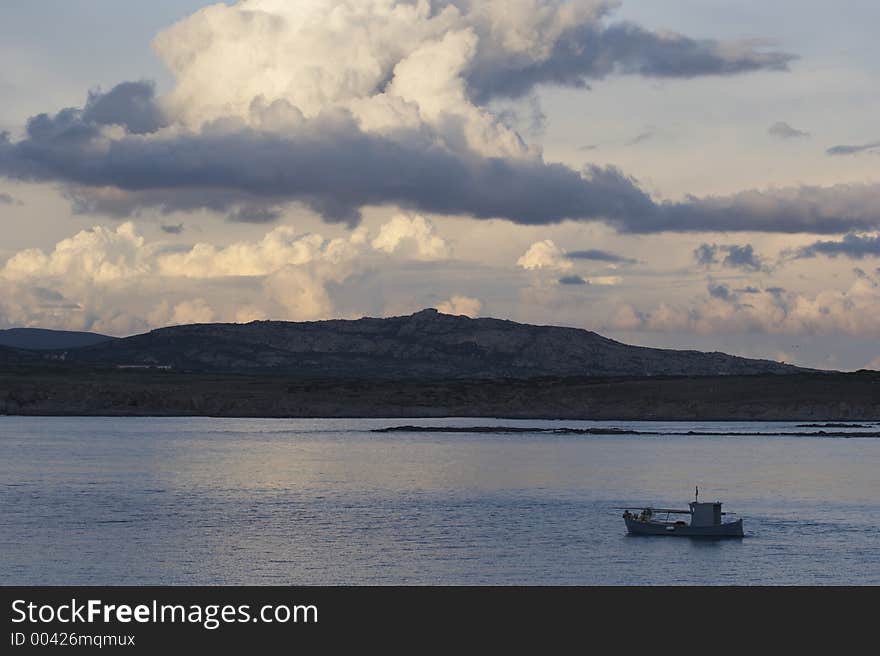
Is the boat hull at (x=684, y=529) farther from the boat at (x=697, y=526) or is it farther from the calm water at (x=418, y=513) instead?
the calm water at (x=418, y=513)

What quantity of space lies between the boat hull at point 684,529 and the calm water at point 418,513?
2.53 ft

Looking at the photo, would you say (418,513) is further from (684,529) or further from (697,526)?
(697,526)

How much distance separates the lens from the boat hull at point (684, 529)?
233 feet

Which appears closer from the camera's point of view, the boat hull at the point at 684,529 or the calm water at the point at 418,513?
the calm water at the point at 418,513

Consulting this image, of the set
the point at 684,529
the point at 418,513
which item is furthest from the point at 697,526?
the point at 418,513

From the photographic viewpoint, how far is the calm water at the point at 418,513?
58.1 metres

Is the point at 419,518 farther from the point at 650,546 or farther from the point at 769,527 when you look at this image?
the point at 769,527

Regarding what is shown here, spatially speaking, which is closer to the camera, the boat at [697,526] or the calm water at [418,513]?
the calm water at [418,513]

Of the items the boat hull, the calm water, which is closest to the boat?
the boat hull

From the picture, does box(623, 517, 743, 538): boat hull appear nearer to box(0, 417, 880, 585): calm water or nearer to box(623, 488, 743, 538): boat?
box(623, 488, 743, 538): boat

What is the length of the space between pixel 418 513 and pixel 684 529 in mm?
16549

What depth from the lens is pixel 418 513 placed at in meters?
79.6

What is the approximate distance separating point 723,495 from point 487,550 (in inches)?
1467

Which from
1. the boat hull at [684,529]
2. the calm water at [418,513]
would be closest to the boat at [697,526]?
the boat hull at [684,529]
